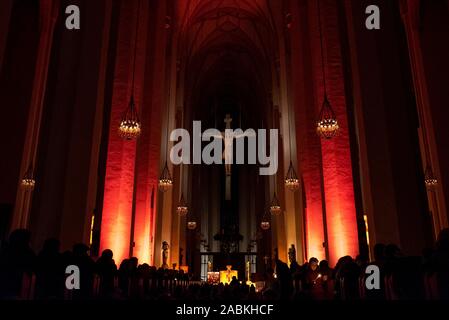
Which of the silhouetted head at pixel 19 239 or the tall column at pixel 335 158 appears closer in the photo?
the silhouetted head at pixel 19 239

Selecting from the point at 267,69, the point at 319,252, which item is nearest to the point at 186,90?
the point at 267,69

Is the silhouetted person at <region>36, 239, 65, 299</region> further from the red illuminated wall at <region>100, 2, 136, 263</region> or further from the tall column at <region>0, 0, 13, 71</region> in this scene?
the red illuminated wall at <region>100, 2, 136, 263</region>

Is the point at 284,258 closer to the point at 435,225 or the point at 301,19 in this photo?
the point at 435,225

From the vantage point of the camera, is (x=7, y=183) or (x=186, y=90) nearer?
(x=7, y=183)

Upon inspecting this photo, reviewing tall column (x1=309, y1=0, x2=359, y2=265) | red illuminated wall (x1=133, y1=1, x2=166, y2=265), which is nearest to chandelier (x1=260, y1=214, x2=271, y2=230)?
red illuminated wall (x1=133, y1=1, x2=166, y2=265)

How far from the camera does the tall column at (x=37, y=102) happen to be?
30.0 feet

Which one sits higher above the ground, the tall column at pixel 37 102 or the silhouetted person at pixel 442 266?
the tall column at pixel 37 102

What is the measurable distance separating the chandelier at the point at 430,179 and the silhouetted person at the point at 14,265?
809 cm

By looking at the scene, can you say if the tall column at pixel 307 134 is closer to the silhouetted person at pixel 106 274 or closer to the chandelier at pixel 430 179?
the chandelier at pixel 430 179

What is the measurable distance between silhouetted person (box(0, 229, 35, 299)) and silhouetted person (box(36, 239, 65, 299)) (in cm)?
33

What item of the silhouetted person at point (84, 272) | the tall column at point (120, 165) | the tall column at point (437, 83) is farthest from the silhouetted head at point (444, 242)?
the tall column at point (120, 165)

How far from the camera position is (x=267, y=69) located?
2309 centimetres

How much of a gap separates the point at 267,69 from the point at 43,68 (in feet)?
48.6

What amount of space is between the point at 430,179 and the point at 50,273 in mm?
7937
